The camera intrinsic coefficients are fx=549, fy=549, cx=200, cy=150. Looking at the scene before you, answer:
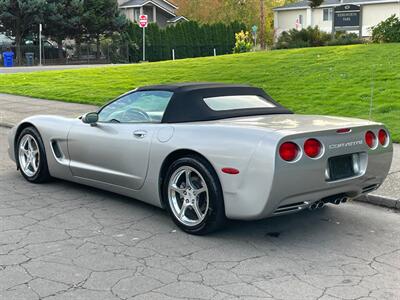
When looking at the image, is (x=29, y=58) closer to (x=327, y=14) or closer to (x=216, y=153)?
(x=327, y=14)

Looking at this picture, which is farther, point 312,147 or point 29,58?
point 29,58

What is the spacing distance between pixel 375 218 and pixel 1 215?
150 inches

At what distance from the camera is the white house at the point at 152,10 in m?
59.2

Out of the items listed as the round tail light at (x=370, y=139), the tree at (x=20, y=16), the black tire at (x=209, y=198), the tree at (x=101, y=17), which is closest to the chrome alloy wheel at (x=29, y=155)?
the black tire at (x=209, y=198)

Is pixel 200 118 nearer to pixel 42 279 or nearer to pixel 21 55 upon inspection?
pixel 42 279

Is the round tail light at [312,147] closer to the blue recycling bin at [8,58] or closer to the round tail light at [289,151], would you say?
the round tail light at [289,151]

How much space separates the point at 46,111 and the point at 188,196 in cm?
960

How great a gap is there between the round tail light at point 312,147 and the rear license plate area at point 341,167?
176 millimetres

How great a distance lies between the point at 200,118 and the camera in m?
5.29

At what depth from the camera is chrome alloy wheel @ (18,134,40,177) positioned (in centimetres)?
680

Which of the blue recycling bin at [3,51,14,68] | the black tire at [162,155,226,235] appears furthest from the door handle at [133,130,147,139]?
the blue recycling bin at [3,51,14,68]

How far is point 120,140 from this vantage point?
564 cm

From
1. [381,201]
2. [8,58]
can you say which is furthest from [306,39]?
[8,58]

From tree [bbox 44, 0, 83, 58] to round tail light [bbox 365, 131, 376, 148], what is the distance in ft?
129
